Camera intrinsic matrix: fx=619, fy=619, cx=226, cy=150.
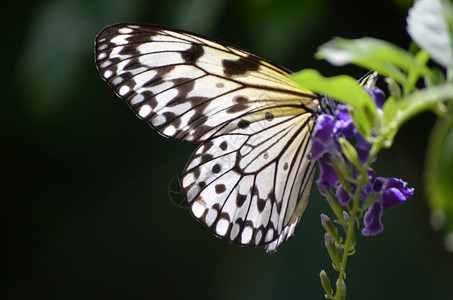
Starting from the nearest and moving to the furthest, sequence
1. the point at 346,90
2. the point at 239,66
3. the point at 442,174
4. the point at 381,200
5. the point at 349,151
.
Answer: the point at 442,174, the point at 346,90, the point at 349,151, the point at 381,200, the point at 239,66

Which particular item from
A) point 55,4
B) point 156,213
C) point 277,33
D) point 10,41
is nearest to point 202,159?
point 277,33

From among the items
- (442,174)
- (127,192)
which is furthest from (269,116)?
(127,192)

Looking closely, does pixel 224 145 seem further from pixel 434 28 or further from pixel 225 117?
pixel 434 28

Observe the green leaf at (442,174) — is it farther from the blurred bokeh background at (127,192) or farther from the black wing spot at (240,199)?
the blurred bokeh background at (127,192)

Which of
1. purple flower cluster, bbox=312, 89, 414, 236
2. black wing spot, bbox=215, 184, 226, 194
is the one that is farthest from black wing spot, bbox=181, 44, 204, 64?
purple flower cluster, bbox=312, 89, 414, 236

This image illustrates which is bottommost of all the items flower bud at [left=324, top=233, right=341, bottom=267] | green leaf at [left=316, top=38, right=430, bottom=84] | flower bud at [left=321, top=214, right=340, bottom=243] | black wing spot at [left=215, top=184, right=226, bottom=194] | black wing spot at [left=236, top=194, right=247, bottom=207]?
black wing spot at [left=236, top=194, right=247, bottom=207]

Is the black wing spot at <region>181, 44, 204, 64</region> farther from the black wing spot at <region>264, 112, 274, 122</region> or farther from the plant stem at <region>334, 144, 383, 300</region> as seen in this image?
the plant stem at <region>334, 144, 383, 300</region>
